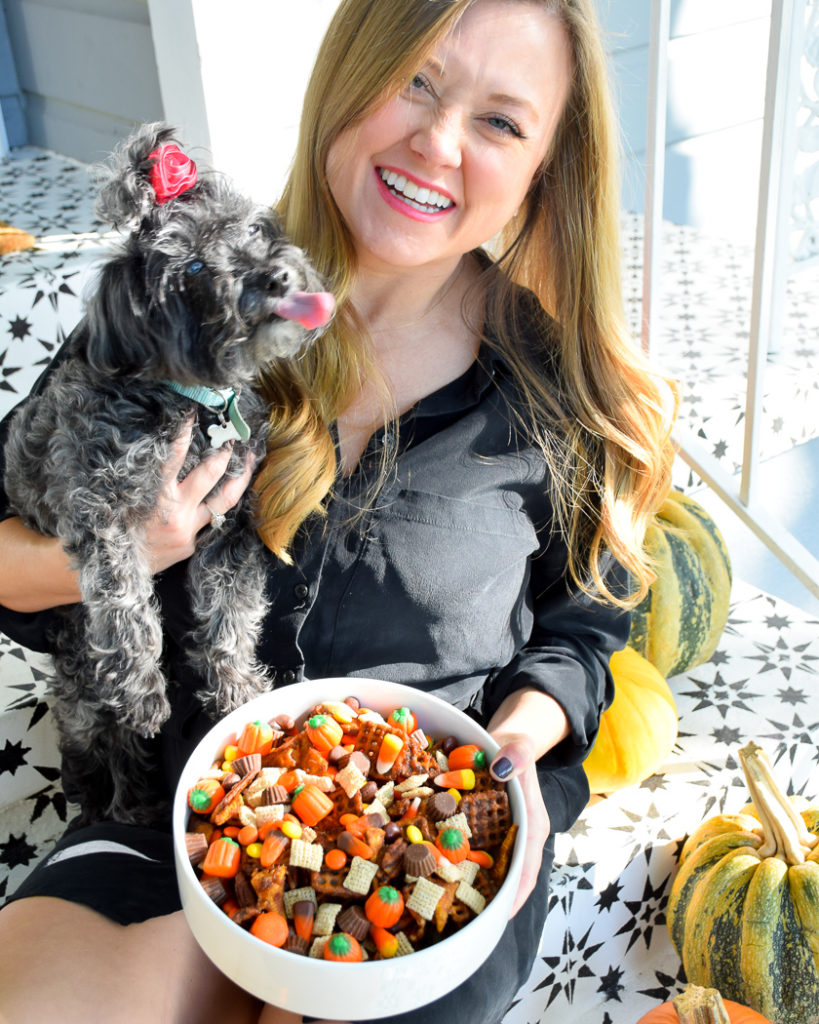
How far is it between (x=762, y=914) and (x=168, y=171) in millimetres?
1568

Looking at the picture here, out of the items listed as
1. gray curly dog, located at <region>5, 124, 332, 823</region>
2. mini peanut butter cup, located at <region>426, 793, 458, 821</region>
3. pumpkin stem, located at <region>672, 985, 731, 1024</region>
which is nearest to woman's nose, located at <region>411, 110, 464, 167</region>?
gray curly dog, located at <region>5, 124, 332, 823</region>

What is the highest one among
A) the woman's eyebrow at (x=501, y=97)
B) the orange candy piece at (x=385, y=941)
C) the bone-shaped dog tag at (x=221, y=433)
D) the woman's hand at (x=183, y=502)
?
the woman's eyebrow at (x=501, y=97)

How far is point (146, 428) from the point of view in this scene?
125 centimetres

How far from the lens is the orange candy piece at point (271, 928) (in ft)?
3.25

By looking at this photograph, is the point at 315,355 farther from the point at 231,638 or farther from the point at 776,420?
the point at 776,420

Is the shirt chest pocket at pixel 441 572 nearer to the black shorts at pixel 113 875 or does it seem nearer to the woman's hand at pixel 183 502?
the woman's hand at pixel 183 502

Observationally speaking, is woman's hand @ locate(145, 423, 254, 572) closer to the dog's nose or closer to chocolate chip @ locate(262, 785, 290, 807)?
the dog's nose

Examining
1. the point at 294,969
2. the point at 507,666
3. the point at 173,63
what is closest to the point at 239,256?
the point at 294,969

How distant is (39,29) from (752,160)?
12.7 feet

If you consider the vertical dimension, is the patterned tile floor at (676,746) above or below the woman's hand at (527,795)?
below

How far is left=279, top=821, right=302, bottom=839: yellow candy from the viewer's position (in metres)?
1.09

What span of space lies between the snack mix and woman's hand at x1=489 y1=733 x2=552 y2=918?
0.10 feet

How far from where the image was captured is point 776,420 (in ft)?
9.77

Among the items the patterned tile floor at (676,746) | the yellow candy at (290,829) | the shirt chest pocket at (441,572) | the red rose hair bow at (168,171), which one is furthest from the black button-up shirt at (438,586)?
the red rose hair bow at (168,171)
